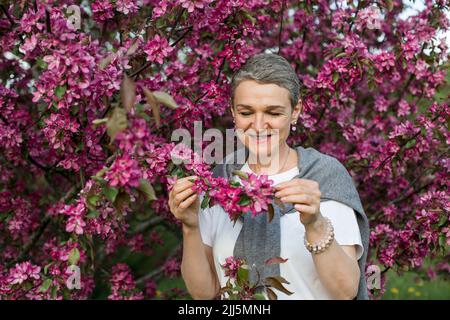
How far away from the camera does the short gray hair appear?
6.86ft

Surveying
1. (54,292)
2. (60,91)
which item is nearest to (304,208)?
(60,91)

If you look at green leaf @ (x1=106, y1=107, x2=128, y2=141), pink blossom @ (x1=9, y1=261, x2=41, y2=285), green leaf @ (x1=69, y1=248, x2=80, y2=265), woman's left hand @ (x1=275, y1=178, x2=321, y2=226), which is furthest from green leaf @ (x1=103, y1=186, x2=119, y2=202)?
pink blossom @ (x1=9, y1=261, x2=41, y2=285)

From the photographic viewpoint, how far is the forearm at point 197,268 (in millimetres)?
2109

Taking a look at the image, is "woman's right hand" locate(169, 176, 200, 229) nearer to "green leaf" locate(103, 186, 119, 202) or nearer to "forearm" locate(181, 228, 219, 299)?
"forearm" locate(181, 228, 219, 299)

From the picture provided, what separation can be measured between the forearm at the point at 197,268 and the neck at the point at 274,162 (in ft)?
1.21

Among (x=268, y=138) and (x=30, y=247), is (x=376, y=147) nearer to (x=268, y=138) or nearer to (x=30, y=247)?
(x=268, y=138)

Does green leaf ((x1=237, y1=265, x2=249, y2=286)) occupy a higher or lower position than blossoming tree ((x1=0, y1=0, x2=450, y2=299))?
lower

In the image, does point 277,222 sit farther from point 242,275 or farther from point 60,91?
point 60,91

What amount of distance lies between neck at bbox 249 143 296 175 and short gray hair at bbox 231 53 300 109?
200 millimetres

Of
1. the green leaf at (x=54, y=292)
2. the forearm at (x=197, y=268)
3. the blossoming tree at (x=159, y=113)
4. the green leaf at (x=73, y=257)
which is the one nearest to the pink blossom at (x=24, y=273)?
the blossoming tree at (x=159, y=113)

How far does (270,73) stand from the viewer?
209cm

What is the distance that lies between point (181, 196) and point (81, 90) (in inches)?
20.3

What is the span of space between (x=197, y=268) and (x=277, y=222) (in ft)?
1.11

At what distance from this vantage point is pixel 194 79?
2852 mm
